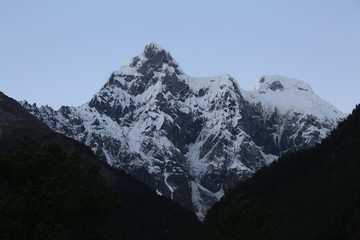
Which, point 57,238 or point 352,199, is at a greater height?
point 352,199

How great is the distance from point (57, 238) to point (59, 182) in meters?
3.29

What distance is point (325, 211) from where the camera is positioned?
7367 inches

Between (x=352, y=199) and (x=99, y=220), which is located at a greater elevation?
(x=352, y=199)

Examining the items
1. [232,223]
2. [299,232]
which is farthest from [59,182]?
[299,232]

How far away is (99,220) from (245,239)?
17977mm

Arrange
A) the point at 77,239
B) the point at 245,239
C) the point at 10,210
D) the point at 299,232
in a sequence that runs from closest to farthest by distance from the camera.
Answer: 1. the point at 10,210
2. the point at 77,239
3. the point at 245,239
4. the point at 299,232

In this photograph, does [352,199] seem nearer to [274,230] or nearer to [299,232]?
[299,232]

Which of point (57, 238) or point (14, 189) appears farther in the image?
point (14, 189)

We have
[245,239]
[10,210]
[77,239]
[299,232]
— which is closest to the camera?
[10,210]

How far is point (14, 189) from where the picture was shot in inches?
1597

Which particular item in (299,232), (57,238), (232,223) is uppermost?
(299,232)

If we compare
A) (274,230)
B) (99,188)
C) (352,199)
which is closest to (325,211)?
(352,199)

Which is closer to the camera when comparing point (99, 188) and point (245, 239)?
point (99, 188)

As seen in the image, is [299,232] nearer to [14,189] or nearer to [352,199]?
[352,199]
